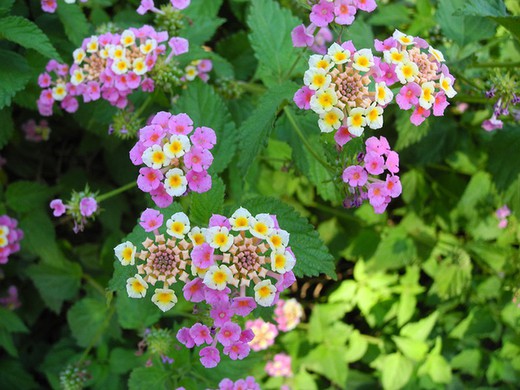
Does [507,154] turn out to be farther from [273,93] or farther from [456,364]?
[456,364]

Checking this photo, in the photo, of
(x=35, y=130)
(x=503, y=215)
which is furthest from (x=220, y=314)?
(x=503, y=215)

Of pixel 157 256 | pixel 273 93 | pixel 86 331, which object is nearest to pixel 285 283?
pixel 157 256

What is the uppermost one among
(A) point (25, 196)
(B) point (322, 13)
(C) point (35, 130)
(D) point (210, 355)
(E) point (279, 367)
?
(B) point (322, 13)

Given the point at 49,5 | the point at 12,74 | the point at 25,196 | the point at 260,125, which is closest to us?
the point at 260,125

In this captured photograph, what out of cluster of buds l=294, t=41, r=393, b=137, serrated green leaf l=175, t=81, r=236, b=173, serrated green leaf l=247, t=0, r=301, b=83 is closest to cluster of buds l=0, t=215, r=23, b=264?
serrated green leaf l=175, t=81, r=236, b=173

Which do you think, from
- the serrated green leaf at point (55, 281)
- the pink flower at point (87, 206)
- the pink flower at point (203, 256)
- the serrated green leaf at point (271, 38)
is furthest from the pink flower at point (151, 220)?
the serrated green leaf at point (55, 281)

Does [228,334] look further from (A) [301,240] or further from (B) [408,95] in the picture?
(B) [408,95]

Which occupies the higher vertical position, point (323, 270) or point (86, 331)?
point (323, 270)
